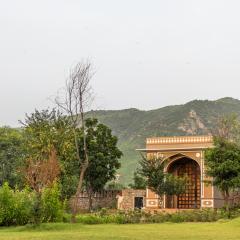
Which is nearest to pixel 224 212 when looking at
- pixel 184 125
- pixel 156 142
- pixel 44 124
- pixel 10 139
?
pixel 156 142

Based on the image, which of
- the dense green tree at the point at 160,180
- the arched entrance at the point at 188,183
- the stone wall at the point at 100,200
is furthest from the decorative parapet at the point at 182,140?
the stone wall at the point at 100,200

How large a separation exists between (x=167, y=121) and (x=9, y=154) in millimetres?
45624

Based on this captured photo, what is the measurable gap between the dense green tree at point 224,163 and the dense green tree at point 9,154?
2054cm

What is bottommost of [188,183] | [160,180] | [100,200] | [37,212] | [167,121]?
[37,212]

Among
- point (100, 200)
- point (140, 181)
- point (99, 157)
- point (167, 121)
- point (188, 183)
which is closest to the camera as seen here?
point (99, 157)

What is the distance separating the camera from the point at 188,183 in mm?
39656

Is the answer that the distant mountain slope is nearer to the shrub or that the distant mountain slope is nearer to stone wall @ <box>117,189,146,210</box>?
stone wall @ <box>117,189,146,210</box>

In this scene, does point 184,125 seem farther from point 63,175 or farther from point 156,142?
point 63,175

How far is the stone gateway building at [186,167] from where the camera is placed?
122 ft

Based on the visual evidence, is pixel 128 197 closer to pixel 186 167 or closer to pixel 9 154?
pixel 186 167

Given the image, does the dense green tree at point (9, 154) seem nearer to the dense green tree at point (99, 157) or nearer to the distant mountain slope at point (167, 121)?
the dense green tree at point (99, 157)

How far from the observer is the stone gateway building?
37.2 metres

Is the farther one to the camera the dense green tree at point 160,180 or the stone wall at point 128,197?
the stone wall at point 128,197

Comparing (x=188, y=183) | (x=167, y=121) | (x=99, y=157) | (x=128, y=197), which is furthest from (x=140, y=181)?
(x=167, y=121)
